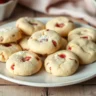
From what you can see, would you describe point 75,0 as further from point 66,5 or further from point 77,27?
point 77,27

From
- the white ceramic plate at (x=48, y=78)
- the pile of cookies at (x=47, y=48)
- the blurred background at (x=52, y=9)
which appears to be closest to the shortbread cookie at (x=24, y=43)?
the pile of cookies at (x=47, y=48)

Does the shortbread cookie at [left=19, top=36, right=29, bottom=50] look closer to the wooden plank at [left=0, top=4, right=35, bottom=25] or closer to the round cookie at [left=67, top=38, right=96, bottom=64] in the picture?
the round cookie at [left=67, top=38, right=96, bottom=64]

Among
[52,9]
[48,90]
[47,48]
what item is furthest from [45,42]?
[52,9]

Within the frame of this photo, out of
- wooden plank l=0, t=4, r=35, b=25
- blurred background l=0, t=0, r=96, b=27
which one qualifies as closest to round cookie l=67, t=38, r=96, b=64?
blurred background l=0, t=0, r=96, b=27

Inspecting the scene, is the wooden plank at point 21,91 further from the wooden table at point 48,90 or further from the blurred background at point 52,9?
the blurred background at point 52,9

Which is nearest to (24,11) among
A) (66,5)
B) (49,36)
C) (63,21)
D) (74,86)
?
(66,5)
